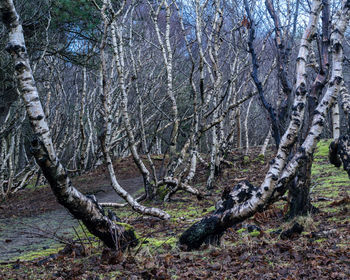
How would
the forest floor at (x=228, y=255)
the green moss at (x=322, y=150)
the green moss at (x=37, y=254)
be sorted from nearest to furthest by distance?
1. the forest floor at (x=228, y=255)
2. the green moss at (x=37, y=254)
3. the green moss at (x=322, y=150)

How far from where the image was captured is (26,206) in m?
11.2

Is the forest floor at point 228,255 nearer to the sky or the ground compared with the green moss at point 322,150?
nearer to the ground

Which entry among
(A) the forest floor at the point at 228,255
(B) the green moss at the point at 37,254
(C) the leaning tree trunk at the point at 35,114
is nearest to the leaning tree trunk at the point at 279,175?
(A) the forest floor at the point at 228,255

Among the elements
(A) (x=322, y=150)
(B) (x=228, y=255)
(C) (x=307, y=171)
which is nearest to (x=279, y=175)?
(C) (x=307, y=171)

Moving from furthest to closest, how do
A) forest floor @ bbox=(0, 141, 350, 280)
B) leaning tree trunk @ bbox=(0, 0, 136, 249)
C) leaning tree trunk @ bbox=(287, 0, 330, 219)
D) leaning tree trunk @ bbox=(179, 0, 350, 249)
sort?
leaning tree trunk @ bbox=(287, 0, 330, 219), leaning tree trunk @ bbox=(179, 0, 350, 249), leaning tree trunk @ bbox=(0, 0, 136, 249), forest floor @ bbox=(0, 141, 350, 280)

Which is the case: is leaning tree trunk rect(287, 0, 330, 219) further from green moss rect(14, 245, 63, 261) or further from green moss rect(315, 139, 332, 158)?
green moss rect(315, 139, 332, 158)

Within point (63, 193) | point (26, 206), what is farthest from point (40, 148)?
point (26, 206)

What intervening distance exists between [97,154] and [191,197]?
8.91 metres

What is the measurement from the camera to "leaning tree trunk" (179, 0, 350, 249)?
4719mm

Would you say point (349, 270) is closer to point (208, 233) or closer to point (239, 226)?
point (208, 233)

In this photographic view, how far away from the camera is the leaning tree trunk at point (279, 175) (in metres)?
4.72

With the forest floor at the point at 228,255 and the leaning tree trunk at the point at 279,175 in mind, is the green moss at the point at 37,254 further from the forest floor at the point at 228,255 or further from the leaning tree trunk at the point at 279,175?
the leaning tree trunk at the point at 279,175

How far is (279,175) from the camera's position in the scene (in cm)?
483

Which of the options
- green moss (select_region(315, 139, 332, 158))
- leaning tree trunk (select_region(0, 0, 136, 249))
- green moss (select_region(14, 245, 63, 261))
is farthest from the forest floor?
green moss (select_region(315, 139, 332, 158))
